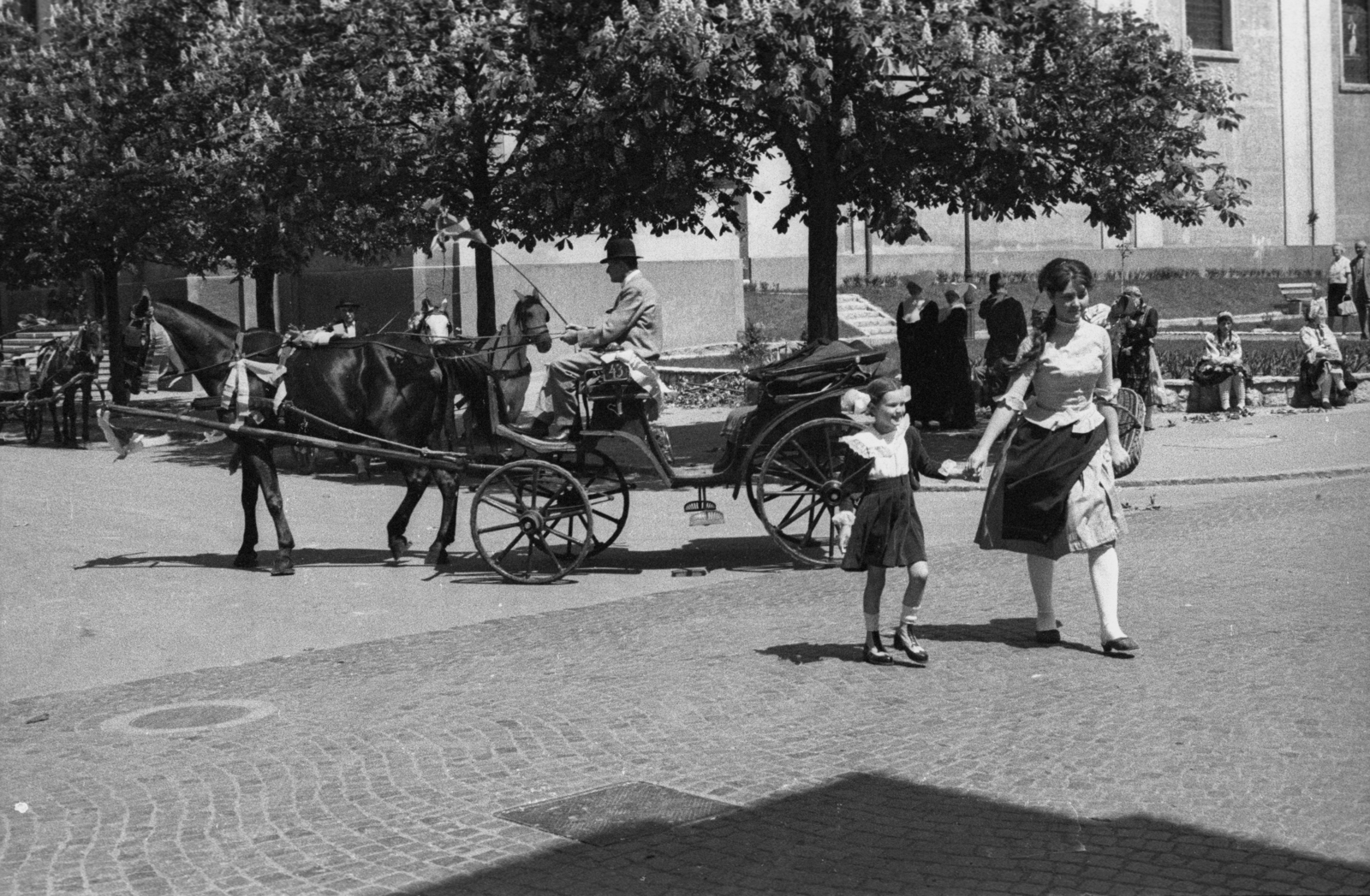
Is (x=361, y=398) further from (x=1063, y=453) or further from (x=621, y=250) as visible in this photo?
(x=1063, y=453)

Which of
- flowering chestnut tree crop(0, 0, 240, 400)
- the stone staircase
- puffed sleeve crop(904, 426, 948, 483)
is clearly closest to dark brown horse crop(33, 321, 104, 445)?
flowering chestnut tree crop(0, 0, 240, 400)

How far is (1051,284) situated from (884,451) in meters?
1.28

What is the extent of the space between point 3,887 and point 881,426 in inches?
204

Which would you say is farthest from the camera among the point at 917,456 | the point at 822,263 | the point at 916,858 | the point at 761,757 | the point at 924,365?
the point at 924,365

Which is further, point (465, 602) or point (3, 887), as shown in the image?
point (465, 602)

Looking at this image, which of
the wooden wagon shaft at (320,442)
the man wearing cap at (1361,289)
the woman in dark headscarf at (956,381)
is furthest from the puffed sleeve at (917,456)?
the man wearing cap at (1361,289)

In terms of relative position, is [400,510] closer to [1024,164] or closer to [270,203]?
[1024,164]

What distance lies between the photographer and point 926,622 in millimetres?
10812

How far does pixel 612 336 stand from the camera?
13.0 m

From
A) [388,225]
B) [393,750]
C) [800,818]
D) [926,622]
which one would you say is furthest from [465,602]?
[388,225]

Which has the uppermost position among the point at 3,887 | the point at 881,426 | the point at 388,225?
the point at 388,225

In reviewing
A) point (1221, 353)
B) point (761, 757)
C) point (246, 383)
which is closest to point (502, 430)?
point (246, 383)

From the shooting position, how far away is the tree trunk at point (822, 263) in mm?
20656

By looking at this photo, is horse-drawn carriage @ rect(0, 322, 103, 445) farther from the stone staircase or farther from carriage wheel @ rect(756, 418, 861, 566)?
the stone staircase
